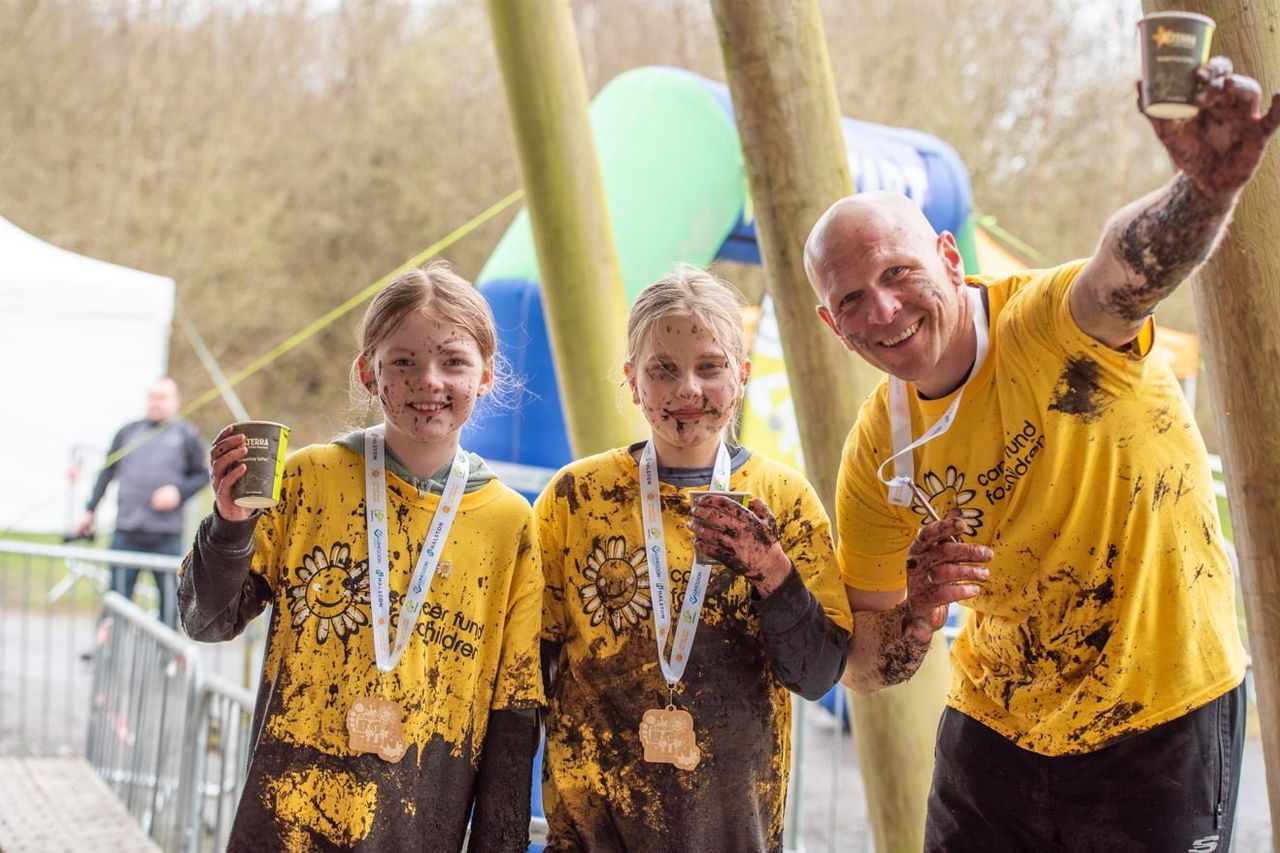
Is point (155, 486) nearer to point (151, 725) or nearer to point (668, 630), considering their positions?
point (151, 725)

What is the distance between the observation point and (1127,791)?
2445 mm

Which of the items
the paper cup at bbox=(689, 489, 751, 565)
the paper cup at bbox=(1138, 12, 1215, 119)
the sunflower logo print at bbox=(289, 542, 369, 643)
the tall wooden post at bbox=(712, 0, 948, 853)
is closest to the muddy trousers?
the paper cup at bbox=(689, 489, 751, 565)

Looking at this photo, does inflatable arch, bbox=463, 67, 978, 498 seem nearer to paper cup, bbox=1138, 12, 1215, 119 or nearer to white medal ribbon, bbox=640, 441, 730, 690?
A: white medal ribbon, bbox=640, 441, 730, 690

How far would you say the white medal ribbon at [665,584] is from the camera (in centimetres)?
271

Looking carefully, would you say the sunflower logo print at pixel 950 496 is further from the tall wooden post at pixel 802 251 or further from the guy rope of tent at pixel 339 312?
the guy rope of tent at pixel 339 312

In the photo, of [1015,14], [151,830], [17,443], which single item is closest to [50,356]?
[17,443]

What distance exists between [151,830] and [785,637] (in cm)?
410

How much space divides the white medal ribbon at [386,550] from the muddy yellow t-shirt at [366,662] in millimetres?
25

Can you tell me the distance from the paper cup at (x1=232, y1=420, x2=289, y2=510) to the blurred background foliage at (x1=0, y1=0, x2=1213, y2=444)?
14.2 meters

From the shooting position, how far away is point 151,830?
5648 millimetres

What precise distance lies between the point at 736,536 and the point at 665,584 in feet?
0.94

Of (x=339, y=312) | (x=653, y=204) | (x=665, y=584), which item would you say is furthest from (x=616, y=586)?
(x=339, y=312)

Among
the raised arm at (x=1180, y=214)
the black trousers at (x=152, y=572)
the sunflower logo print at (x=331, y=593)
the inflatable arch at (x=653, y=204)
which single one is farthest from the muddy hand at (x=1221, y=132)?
the black trousers at (x=152, y=572)

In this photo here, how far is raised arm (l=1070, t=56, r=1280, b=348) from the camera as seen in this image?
1.92 meters
